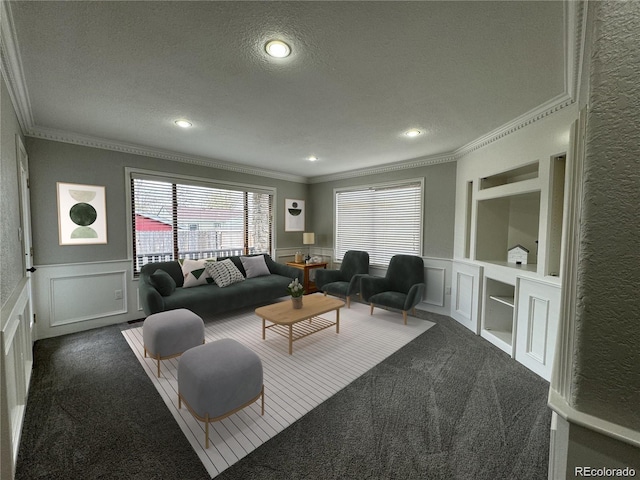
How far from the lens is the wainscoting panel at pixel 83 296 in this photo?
325 centimetres

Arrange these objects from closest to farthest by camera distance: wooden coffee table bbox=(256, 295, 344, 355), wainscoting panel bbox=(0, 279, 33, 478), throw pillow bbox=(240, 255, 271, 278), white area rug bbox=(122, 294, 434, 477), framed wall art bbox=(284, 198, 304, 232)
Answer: wainscoting panel bbox=(0, 279, 33, 478) → white area rug bbox=(122, 294, 434, 477) → wooden coffee table bbox=(256, 295, 344, 355) → throw pillow bbox=(240, 255, 271, 278) → framed wall art bbox=(284, 198, 304, 232)

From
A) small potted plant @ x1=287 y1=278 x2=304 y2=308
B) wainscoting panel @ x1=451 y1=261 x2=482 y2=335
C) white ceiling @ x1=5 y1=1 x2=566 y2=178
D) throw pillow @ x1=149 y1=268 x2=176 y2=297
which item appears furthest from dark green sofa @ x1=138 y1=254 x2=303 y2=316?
wainscoting panel @ x1=451 y1=261 x2=482 y2=335

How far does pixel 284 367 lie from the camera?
2.68 metres

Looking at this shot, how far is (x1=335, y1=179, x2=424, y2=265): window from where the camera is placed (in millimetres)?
4707

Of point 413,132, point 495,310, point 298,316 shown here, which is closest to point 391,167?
point 413,132

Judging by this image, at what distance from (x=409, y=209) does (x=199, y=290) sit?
3.75 meters

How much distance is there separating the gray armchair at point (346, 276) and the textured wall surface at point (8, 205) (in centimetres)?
378

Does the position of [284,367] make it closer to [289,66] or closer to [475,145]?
[289,66]

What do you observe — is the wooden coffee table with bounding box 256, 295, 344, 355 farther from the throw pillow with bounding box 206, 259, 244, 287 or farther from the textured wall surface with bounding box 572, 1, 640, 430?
the textured wall surface with bounding box 572, 1, 640, 430

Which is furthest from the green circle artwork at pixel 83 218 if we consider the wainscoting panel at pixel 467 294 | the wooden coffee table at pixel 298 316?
the wainscoting panel at pixel 467 294

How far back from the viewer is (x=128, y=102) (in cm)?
247

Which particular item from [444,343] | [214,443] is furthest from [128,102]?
[444,343]

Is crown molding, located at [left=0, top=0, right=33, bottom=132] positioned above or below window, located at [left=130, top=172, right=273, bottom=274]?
above

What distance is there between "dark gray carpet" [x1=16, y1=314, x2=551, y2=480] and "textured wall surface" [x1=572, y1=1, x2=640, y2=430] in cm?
130
